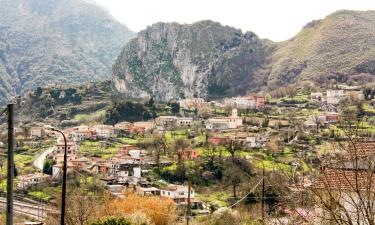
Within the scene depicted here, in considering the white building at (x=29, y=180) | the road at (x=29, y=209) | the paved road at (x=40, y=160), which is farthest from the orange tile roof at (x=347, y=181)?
the paved road at (x=40, y=160)

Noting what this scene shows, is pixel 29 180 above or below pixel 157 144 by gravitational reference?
below

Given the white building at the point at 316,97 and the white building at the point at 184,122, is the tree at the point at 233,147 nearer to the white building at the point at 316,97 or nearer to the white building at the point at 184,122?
the white building at the point at 184,122

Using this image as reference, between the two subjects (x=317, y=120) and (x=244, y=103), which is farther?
(x=244, y=103)

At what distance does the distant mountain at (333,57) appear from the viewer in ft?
519

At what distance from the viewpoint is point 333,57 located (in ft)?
567

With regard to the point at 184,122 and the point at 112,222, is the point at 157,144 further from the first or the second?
the point at 112,222

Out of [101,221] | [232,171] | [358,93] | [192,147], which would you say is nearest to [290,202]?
[101,221]

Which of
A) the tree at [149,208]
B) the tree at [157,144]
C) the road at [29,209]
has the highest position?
the tree at [149,208]

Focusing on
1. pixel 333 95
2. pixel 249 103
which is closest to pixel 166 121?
pixel 249 103

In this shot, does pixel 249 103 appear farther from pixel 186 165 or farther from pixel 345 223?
pixel 345 223

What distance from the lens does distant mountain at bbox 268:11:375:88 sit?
158 m

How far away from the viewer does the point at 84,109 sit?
491ft

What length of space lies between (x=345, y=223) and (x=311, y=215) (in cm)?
127

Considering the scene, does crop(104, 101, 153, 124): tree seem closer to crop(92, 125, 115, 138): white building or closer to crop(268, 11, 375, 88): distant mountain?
crop(92, 125, 115, 138): white building
